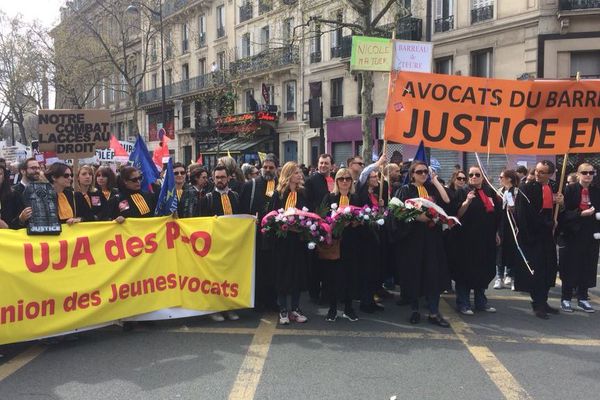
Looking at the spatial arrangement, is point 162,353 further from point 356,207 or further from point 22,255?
point 356,207

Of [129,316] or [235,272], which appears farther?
[235,272]

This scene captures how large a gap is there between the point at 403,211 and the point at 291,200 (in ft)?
4.21

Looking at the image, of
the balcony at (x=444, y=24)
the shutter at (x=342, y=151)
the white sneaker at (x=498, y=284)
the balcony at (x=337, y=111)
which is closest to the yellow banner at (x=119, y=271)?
the white sneaker at (x=498, y=284)

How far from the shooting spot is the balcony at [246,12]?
3497 cm

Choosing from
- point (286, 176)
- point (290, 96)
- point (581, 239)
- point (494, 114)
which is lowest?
point (581, 239)

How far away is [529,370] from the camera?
4.63m

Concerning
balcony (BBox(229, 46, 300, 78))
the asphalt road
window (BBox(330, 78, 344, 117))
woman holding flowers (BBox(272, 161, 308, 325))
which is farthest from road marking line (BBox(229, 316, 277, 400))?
balcony (BBox(229, 46, 300, 78))

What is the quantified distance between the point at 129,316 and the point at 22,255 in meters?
1.23

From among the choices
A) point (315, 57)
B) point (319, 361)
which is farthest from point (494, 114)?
point (315, 57)

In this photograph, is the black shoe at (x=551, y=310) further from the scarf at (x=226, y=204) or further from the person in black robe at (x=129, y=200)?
the person in black robe at (x=129, y=200)

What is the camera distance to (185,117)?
42.4 meters

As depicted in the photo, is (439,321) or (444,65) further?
(444,65)

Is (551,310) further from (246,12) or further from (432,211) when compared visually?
(246,12)

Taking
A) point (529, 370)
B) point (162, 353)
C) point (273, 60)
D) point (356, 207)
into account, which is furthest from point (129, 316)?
point (273, 60)
